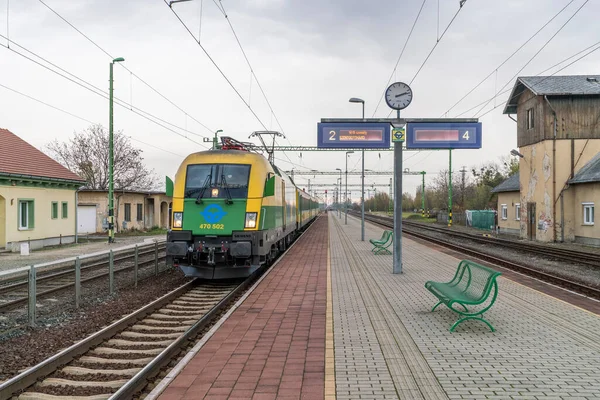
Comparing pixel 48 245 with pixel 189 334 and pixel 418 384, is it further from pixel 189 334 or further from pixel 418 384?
pixel 418 384

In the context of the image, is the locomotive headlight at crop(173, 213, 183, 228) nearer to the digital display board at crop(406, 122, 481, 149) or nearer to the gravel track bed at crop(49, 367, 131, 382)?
the gravel track bed at crop(49, 367, 131, 382)

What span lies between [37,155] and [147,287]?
56.7 ft

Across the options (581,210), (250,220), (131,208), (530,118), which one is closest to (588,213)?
(581,210)

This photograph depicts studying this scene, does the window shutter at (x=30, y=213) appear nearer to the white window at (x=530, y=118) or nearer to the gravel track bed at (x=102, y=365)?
the gravel track bed at (x=102, y=365)

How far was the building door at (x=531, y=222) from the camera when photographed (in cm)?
2792

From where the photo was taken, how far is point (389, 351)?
5.80 metres

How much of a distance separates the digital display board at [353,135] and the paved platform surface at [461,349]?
16.9ft

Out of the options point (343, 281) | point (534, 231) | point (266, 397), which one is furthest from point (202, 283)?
point (534, 231)

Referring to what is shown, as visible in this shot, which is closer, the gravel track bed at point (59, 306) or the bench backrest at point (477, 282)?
the bench backrest at point (477, 282)

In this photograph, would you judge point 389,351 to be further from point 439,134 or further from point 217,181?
point 439,134

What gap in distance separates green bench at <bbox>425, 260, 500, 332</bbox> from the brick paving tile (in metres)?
1.89

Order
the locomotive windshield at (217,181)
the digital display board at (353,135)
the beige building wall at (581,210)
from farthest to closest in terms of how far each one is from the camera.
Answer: the beige building wall at (581,210)
the digital display board at (353,135)
the locomotive windshield at (217,181)

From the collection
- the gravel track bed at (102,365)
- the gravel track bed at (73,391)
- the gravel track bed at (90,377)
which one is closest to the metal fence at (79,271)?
the gravel track bed at (102,365)

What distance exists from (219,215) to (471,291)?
19.9 ft
